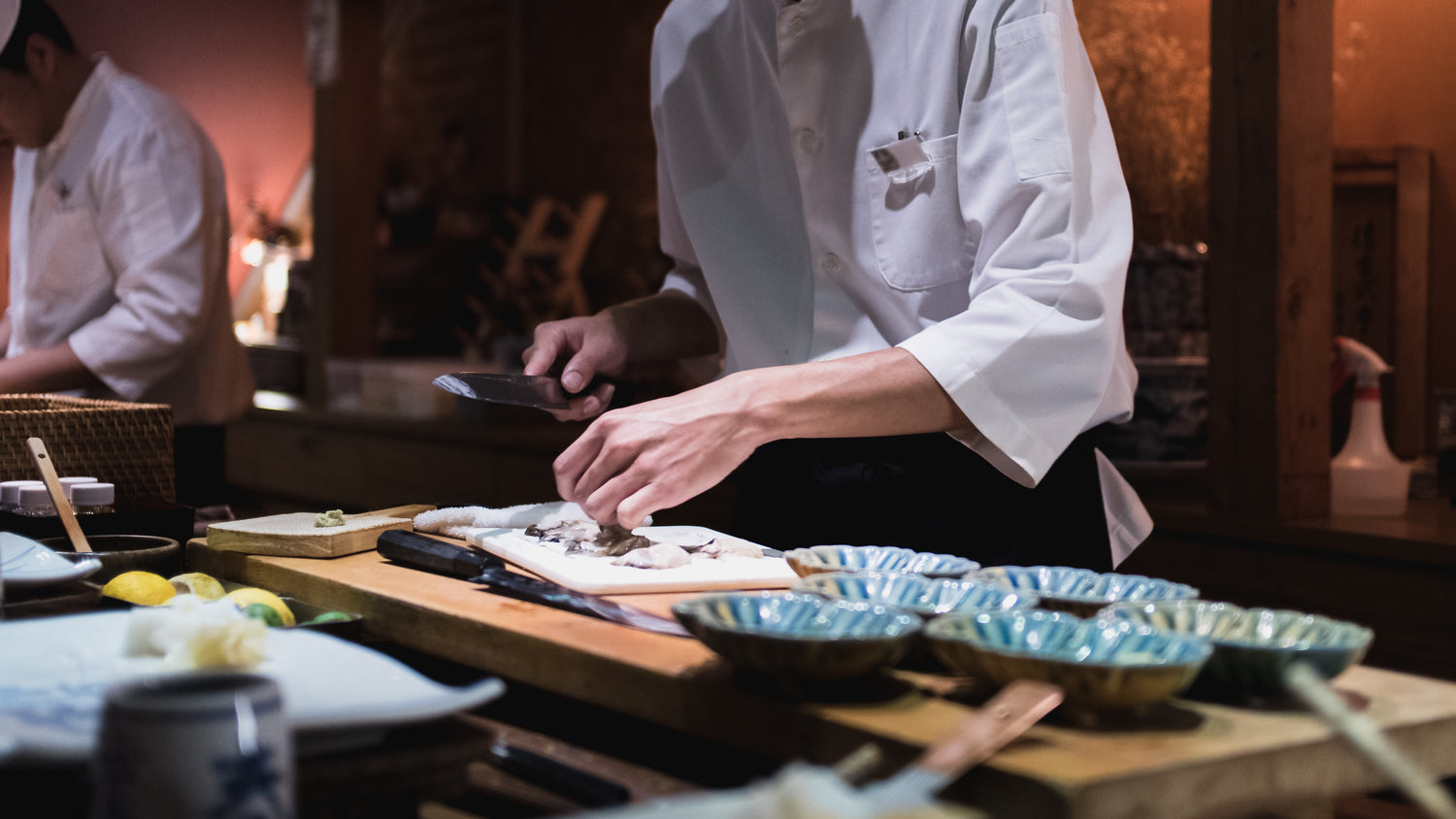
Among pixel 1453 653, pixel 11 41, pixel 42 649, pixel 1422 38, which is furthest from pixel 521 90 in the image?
pixel 42 649

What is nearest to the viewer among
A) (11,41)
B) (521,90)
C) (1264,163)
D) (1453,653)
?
(1453,653)

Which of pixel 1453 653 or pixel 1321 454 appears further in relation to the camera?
pixel 1321 454

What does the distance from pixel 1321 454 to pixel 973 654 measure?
1.98 meters

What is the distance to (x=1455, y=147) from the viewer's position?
296 cm

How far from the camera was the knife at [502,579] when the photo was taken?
3.67 ft

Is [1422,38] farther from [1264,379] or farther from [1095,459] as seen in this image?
[1095,459]

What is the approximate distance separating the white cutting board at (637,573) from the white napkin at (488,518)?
10cm

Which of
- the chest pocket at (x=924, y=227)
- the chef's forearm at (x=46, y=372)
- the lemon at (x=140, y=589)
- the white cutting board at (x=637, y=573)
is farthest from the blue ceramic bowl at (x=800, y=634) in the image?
the chef's forearm at (x=46, y=372)

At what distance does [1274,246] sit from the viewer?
249 centimetres

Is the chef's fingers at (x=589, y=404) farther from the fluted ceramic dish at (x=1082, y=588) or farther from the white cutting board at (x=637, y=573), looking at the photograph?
the fluted ceramic dish at (x=1082, y=588)

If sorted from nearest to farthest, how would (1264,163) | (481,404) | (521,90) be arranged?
(1264,163) → (481,404) → (521,90)

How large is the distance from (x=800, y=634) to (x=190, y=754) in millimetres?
401

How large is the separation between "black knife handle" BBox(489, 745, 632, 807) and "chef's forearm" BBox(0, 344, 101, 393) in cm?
206

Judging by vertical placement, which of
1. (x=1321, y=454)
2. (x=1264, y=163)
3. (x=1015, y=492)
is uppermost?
(x=1264, y=163)
